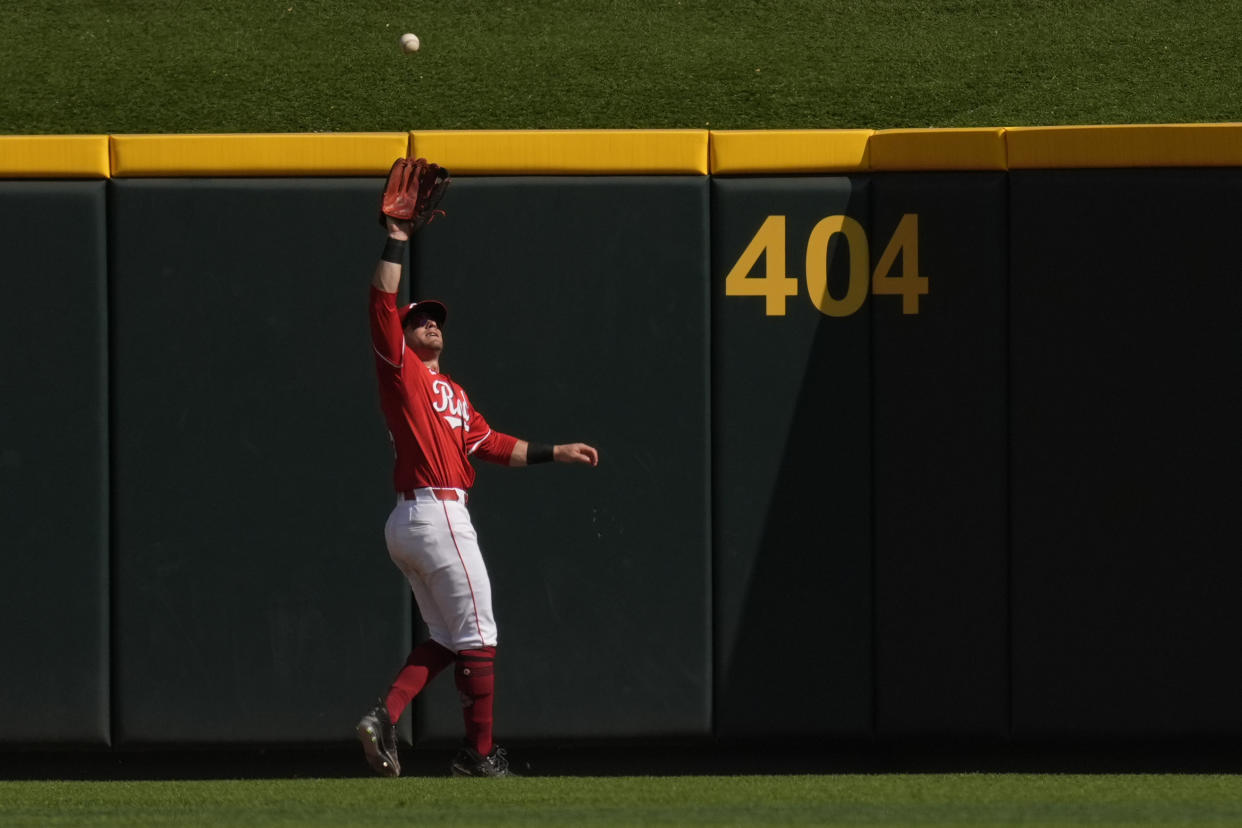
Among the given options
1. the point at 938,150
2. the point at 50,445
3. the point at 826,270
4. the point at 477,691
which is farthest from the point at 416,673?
the point at 938,150

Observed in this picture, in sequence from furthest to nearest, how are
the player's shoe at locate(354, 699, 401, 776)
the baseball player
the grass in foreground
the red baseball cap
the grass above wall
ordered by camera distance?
1. the grass above wall
2. the red baseball cap
3. the baseball player
4. the player's shoe at locate(354, 699, 401, 776)
5. the grass in foreground

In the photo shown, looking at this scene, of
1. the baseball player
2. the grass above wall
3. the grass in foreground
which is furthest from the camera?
the grass above wall

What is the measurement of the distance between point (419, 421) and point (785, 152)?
1.45 m

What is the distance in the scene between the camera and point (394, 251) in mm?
4273

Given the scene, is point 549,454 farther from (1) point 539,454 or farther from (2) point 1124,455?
(2) point 1124,455

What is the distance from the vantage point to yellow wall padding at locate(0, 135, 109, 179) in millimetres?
4699

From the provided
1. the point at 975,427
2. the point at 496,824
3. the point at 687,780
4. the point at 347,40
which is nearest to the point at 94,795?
the point at 496,824

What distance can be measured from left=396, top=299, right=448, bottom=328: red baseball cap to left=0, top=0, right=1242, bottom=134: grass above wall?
5207mm

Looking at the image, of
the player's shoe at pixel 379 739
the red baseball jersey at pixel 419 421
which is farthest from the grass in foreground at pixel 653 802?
the red baseball jersey at pixel 419 421

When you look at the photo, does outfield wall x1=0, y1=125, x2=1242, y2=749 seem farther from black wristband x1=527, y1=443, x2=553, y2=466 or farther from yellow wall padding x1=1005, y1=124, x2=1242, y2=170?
black wristband x1=527, y1=443, x2=553, y2=466

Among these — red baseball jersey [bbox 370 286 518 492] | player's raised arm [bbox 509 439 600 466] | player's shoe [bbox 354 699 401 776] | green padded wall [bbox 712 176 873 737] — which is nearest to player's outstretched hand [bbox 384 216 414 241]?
red baseball jersey [bbox 370 286 518 492]

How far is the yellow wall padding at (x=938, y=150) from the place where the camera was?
4.75 meters

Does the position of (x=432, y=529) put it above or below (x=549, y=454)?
below

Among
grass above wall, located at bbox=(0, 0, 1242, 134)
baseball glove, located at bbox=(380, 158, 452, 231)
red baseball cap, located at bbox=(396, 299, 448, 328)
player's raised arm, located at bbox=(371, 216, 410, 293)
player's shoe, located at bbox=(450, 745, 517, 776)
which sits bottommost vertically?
player's shoe, located at bbox=(450, 745, 517, 776)
